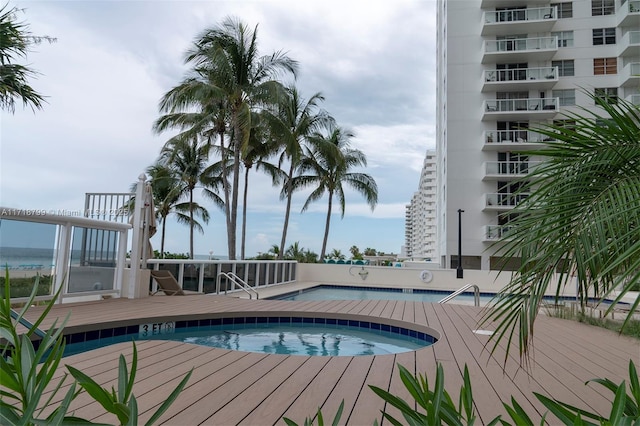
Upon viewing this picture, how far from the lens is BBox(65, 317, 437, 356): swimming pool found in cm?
512

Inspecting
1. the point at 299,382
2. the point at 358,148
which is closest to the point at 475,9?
the point at 358,148

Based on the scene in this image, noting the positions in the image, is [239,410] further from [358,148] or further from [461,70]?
[461,70]

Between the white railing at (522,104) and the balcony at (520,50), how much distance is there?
7.41 feet

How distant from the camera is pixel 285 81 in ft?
46.7

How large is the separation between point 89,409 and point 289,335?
12.8 feet

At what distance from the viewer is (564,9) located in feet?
72.6

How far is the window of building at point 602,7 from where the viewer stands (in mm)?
21641

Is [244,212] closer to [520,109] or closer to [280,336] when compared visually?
[280,336]

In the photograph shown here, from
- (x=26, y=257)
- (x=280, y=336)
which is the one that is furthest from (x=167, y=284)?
(x=280, y=336)

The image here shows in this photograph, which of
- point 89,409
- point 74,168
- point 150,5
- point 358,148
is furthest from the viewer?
point 358,148

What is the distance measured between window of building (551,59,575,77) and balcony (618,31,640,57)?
217cm

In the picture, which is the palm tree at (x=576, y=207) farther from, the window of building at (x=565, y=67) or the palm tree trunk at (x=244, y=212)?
the window of building at (x=565, y=67)

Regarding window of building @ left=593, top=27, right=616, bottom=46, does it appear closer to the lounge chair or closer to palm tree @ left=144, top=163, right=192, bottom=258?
palm tree @ left=144, top=163, right=192, bottom=258

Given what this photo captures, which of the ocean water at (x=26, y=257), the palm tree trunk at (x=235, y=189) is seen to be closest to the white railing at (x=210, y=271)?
the palm tree trunk at (x=235, y=189)
